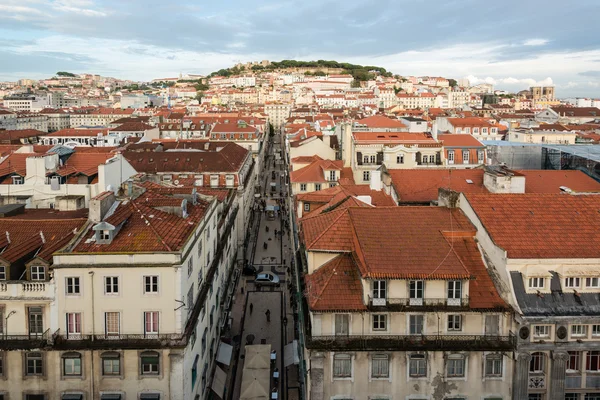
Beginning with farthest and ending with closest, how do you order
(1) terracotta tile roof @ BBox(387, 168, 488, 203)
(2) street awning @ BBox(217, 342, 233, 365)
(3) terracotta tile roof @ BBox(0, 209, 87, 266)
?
1. (1) terracotta tile roof @ BBox(387, 168, 488, 203)
2. (2) street awning @ BBox(217, 342, 233, 365)
3. (3) terracotta tile roof @ BBox(0, 209, 87, 266)

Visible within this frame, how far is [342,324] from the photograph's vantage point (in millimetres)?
26828

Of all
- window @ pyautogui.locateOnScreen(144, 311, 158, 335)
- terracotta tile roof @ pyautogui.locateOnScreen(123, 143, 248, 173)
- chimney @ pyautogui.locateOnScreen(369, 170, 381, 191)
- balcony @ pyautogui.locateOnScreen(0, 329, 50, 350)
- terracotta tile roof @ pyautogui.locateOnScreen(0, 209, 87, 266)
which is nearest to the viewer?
balcony @ pyautogui.locateOnScreen(0, 329, 50, 350)

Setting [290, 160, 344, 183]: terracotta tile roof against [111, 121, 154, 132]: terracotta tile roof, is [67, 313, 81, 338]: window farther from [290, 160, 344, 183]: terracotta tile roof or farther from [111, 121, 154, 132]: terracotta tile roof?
[111, 121, 154, 132]: terracotta tile roof

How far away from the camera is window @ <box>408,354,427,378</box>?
26641 mm

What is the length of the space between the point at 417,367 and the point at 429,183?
22198mm

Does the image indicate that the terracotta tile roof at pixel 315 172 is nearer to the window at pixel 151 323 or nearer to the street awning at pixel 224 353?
the street awning at pixel 224 353

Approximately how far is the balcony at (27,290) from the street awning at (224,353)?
14.2 meters

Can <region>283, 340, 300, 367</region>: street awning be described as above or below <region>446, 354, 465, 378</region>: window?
below

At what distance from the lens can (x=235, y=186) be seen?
212 feet

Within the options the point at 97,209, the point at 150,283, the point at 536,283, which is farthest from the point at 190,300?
the point at 536,283

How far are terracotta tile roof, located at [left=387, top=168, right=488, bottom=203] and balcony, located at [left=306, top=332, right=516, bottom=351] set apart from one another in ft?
58.9

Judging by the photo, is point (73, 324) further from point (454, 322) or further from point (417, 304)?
point (454, 322)

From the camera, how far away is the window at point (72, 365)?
26672 mm

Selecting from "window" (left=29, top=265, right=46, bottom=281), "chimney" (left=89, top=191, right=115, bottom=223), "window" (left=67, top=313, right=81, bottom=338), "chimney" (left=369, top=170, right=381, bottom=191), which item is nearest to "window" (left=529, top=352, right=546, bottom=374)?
"window" (left=67, top=313, right=81, bottom=338)
